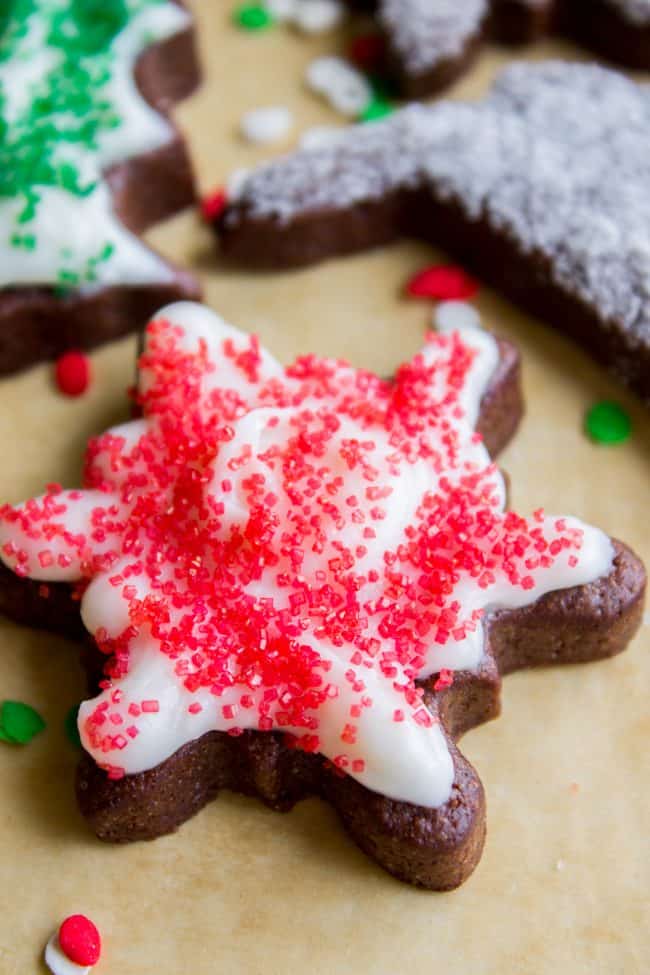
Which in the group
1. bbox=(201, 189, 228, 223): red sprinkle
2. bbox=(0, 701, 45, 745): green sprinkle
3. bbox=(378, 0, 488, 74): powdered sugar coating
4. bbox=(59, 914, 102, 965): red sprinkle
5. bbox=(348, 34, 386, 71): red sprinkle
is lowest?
bbox=(59, 914, 102, 965): red sprinkle

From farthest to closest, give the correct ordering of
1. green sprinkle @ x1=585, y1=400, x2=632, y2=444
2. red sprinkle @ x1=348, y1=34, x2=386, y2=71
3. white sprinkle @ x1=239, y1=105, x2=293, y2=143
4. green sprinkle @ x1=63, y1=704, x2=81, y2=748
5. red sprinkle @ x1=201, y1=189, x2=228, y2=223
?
red sprinkle @ x1=348, y1=34, x2=386, y2=71, white sprinkle @ x1=239, y1=105, x2=293, y2=143, red sprinkle @ x1=201, y1=189, x2=228, y2=223, green sprinkle @ x1=585, y1=400, x2=632, y2=444, green sprinkle @ x1=63, y1=704, x2=81, y2=748

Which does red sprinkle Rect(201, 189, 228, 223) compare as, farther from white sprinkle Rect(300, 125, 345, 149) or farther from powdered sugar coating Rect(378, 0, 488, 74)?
powdered sugar coating Rect(378, 0, 488, 74)

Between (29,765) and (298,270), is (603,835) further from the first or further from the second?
(298,270)

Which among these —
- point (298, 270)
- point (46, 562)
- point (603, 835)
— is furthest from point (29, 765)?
point (298, 270)

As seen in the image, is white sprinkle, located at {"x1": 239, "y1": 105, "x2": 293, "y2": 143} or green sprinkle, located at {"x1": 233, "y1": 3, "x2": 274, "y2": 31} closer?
white sprinkle, located at {"x1": 239, "y1": 105, "x2": 293, "y2": 143}

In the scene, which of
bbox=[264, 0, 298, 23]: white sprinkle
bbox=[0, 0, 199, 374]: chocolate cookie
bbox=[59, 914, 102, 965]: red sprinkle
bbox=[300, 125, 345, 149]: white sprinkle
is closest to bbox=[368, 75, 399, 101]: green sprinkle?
bbox=[300, 125, 345, 149]: white sprinkle
